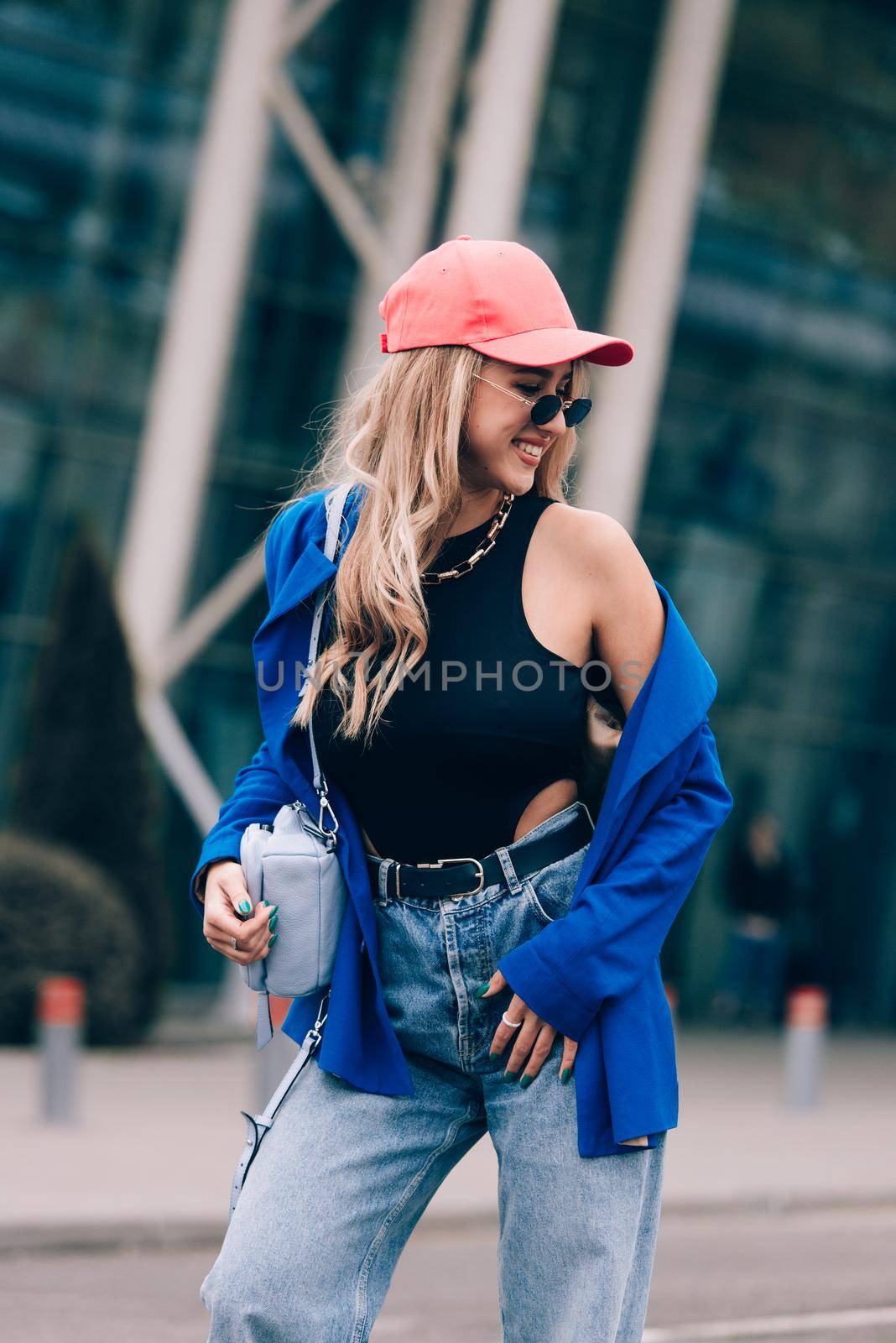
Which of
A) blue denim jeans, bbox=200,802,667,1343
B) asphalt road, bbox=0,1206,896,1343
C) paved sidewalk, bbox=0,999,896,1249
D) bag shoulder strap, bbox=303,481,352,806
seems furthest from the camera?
paved sidewalk, bbox=0,999,896,1249

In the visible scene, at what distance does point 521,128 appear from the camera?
13.4m

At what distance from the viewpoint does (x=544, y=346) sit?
2.58 meters

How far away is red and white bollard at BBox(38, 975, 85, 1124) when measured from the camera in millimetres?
8594

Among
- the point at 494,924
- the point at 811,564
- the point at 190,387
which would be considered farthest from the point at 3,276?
the point at 494,924

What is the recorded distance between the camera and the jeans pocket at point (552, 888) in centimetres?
255

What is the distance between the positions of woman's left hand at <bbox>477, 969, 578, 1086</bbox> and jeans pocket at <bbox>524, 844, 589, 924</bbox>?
0.11 meters

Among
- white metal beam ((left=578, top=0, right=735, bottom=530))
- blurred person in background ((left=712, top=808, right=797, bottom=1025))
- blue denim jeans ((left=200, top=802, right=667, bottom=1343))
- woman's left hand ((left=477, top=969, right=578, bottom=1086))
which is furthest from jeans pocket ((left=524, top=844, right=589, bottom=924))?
blurred person in background ((left=712, top=808, right=797, bottom=1025))

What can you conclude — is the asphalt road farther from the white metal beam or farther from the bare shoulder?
the white metal beam

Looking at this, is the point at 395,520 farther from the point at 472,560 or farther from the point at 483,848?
the point at 483,848

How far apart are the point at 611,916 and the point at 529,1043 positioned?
0.21m

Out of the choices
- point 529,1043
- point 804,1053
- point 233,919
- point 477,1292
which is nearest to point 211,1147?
point 477,1292

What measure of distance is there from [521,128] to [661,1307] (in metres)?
9.43

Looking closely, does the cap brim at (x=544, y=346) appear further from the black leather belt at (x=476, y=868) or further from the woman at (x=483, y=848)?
the black leather belt at (x=476, y=868)

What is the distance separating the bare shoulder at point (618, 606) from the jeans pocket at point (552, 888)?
0.78 ft
